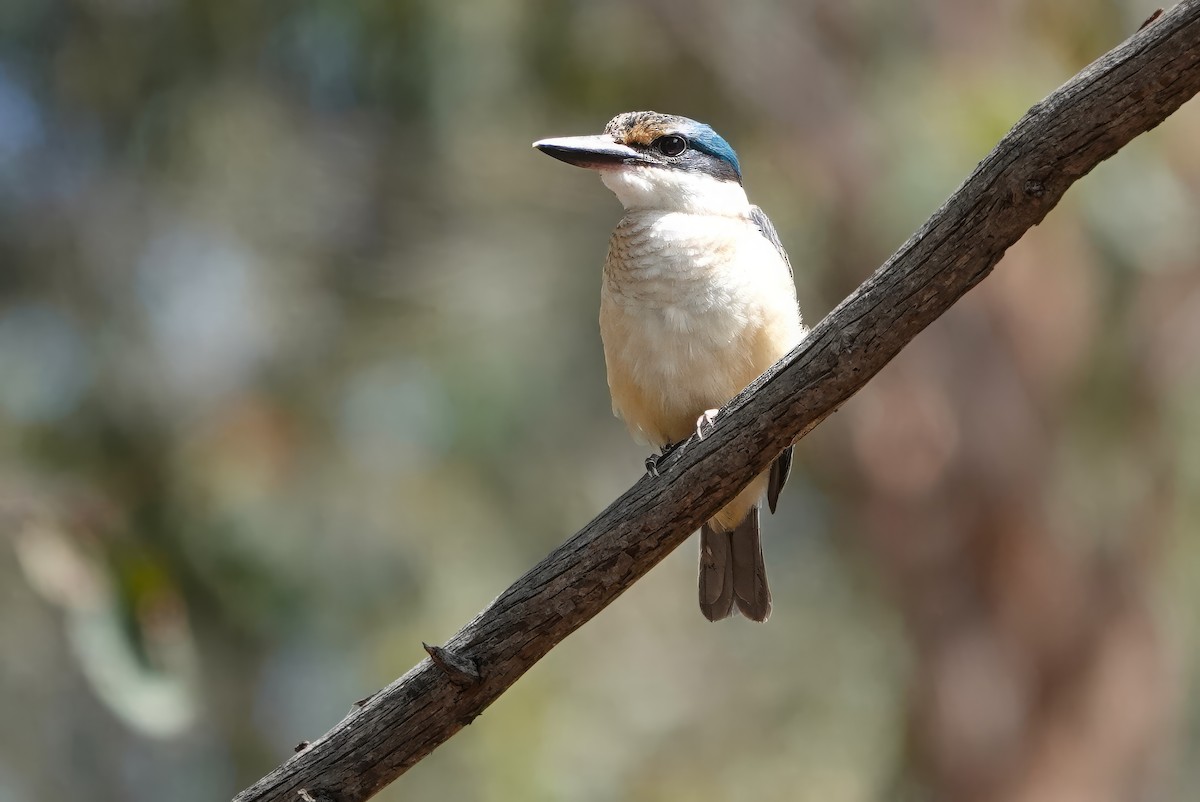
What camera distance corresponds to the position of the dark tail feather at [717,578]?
4.01 m

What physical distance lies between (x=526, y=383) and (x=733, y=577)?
5.22m

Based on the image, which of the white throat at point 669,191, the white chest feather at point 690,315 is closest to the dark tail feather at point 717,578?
the white chest feather at point 690,315

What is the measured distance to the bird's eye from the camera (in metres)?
4.05

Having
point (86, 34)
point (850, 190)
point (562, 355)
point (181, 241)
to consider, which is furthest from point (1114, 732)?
point (86, 34)

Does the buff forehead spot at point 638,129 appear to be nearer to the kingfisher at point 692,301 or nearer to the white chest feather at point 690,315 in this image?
the kingfisher at point 692,301

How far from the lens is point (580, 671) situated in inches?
365

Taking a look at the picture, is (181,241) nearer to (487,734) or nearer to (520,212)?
(520,212)

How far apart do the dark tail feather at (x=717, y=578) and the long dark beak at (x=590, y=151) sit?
104 cm

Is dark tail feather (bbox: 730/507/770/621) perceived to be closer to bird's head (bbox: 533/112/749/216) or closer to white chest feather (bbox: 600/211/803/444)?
white chest feather (bbox: 600/211/803/444)

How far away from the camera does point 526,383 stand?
9.14 metres

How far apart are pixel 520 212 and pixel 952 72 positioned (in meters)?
3.31

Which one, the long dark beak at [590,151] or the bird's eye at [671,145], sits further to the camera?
the bird's eye at [671,145]

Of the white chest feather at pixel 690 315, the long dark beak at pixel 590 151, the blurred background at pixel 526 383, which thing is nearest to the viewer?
the white chest feather at pixel 690 315

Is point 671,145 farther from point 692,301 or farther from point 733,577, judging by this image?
point 733,577
